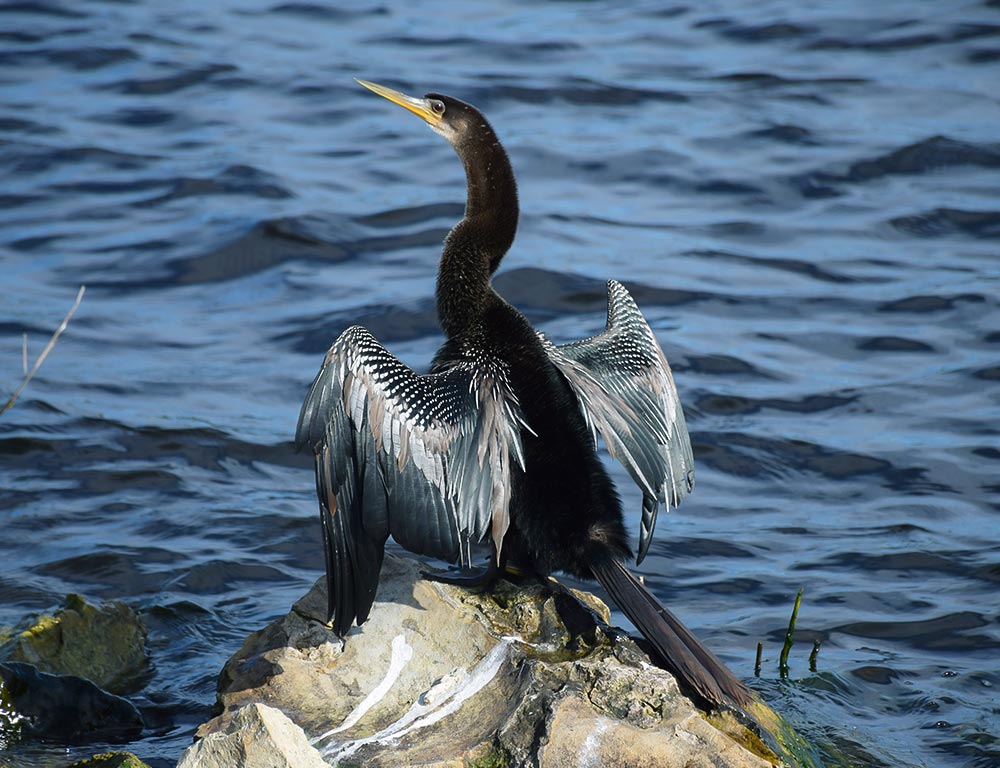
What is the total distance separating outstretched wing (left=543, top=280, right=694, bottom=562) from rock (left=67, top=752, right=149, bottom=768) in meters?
1.69

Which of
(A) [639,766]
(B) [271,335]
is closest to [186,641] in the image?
(A) [639,766]

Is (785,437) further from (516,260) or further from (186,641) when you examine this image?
(186,641)

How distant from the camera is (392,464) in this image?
13.8 ft

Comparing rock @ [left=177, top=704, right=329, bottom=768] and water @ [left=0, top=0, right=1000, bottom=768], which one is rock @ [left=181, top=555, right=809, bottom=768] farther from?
water @ [left=0, top=0, right=1000, bottom=768]

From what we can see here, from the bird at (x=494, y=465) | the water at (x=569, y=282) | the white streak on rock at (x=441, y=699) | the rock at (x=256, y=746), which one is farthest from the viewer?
the water at (x=569, y=282)

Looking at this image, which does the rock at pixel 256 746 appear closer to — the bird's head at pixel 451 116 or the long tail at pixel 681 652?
the long tail at pixel 681 652

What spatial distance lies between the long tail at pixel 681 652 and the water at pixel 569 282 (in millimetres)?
952

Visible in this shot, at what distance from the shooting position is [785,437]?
7.52 m

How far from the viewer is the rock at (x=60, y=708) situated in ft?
14.9

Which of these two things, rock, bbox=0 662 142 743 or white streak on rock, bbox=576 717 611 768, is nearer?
white streak on rock, bbox=576 717 611 768

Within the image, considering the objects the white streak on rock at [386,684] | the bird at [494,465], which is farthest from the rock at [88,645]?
the white streak on rock at [386,684]

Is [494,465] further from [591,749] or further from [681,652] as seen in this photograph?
[591,749]

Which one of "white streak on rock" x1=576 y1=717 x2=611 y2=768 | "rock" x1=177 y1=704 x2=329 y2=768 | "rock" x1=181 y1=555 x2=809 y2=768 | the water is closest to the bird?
"rock" x1=181 y1=555 x2=809 y2=768

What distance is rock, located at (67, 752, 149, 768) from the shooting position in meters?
3.84
